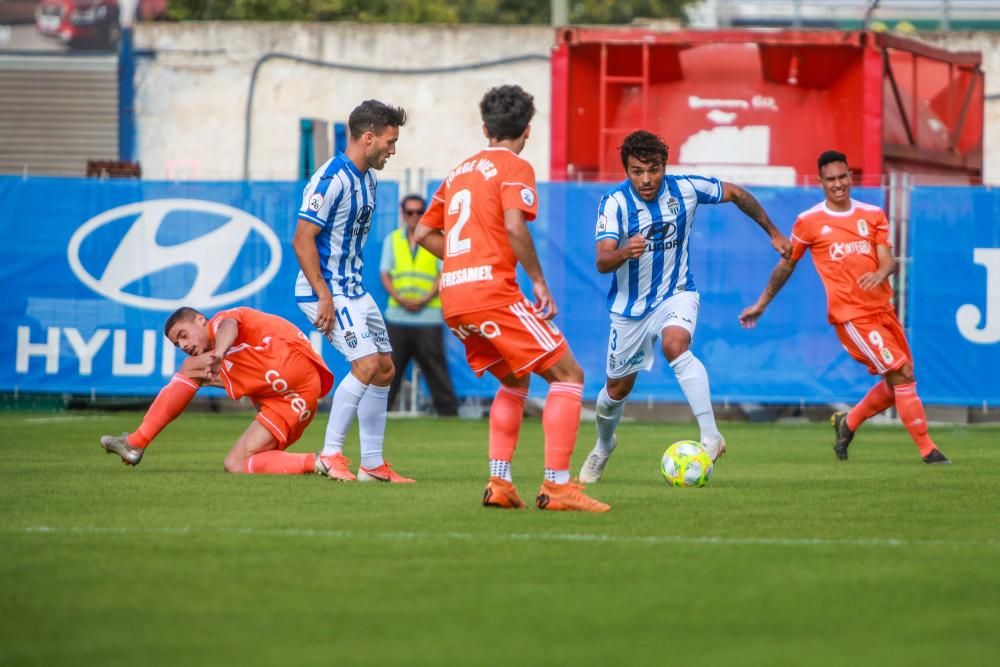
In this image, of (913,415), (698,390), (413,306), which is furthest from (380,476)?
(413,306)

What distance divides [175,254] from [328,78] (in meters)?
10.7

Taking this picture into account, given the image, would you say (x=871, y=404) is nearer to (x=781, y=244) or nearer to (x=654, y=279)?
(x=781, y=244)

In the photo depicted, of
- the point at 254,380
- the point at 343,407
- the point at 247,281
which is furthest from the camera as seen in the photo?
the point at 247,281

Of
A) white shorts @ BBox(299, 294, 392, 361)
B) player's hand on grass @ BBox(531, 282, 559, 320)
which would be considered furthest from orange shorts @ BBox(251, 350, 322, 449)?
player's hand on grass @ BBox(531, 282, 559, 320)

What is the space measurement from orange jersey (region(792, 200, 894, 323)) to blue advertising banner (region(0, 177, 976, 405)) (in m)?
4.27

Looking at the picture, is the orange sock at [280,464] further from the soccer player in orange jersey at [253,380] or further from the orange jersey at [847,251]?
the orange jersey at [847,251]

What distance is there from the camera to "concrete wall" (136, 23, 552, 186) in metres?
26.8

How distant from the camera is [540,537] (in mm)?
6824

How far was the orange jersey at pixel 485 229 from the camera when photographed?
7.88 m

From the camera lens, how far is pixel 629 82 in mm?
17359

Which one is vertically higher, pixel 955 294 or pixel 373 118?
pixel 373 118

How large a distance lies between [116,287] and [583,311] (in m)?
4.77

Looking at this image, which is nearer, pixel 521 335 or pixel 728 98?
pixel 521 335

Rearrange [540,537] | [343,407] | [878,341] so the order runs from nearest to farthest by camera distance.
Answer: [540,537]
[343,407]
[878,341]
